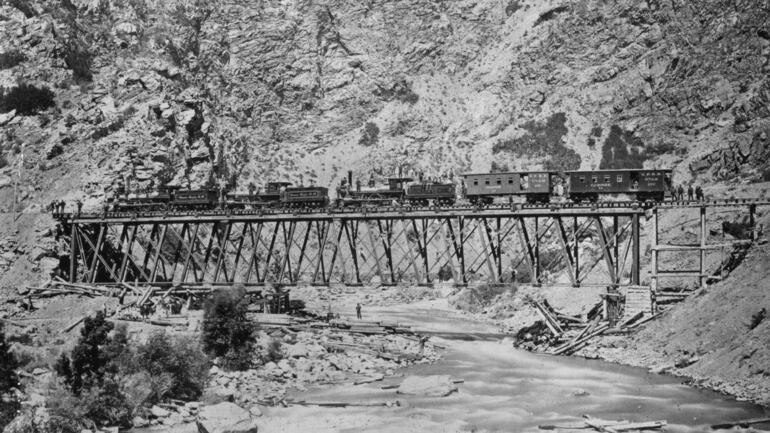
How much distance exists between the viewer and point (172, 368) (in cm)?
3081

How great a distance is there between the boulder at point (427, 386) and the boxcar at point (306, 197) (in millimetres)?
28052

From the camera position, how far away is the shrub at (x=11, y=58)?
85125mm

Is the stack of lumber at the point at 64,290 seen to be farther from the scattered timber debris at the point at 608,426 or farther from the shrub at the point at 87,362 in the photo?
the scattered timber debris at the point at 608,426

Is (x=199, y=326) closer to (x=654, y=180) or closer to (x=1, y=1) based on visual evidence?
(x=654, y=180)

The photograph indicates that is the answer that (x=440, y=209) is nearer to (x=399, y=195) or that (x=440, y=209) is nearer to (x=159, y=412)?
(x=399, y=195)

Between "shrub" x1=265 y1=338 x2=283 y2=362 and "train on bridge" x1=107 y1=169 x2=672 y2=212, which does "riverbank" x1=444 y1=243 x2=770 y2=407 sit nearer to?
"train on bridge" x1=107 y1=169 x2=672 y2=212

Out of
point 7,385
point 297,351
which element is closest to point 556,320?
point 297,351

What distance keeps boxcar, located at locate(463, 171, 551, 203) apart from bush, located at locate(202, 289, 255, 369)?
23.7 m

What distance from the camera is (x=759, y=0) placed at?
7656 centimetres

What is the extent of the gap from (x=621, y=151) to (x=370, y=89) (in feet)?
124

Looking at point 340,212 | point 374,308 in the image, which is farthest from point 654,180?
point 374,308

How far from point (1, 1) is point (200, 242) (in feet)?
128

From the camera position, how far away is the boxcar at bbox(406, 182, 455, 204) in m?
55.4

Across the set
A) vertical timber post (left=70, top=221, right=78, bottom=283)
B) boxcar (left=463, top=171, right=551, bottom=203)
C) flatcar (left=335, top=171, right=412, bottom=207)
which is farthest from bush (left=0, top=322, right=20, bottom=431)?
boxcar (left=463, top=171, right=551, bottom=203)
